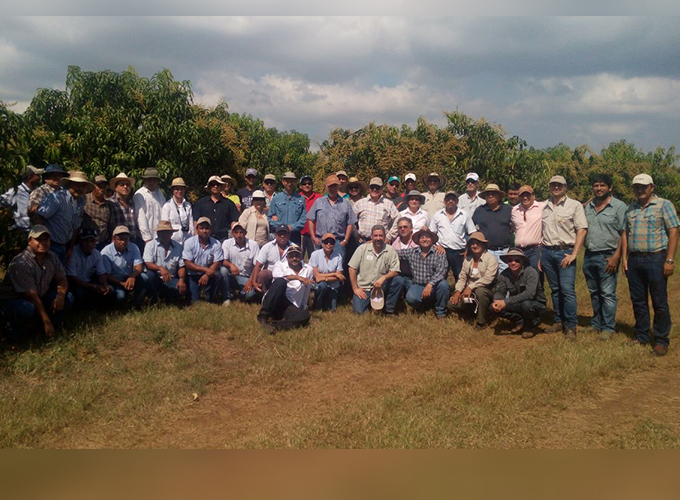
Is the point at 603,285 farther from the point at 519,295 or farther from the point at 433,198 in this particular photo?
the point at 433,198

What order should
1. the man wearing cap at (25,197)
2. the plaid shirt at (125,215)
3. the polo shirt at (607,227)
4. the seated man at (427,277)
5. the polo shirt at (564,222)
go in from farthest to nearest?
1. the seated man at (427,277)
2. the plaid shirt at (125,215)
3. the man wearing cap at (25,197)
4. the polo shirt at (564,222)
5. the polo shirt at (607,227)

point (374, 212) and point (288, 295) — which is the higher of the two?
point (374, 212)

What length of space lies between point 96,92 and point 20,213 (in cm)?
446

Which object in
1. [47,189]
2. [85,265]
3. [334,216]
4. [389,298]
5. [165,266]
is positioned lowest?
[389,298]

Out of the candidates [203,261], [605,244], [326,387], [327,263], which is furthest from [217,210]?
[605,244]

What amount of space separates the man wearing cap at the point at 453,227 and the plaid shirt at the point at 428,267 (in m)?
0.33

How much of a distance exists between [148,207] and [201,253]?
1.09m

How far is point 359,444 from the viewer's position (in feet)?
14.1

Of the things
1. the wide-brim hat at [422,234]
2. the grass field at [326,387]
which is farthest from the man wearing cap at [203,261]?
the wide-brim hat at [422,234]

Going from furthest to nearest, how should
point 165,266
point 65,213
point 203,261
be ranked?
point 203,261
point 165,266
point 65,213

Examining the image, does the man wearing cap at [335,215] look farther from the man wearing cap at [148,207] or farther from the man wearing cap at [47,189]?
the man wearing cap at [47,189]

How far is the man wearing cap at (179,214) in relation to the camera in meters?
8.60

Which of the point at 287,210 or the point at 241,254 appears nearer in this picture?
the point at 241,254

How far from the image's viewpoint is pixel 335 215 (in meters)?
8.76
